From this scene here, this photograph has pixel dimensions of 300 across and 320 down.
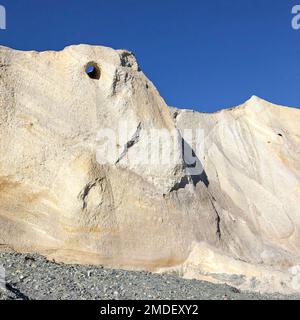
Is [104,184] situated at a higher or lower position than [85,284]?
higher

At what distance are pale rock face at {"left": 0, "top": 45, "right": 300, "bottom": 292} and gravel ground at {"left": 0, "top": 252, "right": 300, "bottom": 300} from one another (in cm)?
89

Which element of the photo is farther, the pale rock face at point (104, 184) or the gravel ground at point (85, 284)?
the pale rock face at point (104, 184)

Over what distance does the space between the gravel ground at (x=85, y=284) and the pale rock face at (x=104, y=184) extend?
34.9 inches

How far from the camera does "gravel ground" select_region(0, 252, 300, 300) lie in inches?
291

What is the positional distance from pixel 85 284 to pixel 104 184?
2.91 m

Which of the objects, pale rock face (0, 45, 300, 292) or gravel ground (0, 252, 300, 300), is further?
pale rock face (0, 45, 300, 292)

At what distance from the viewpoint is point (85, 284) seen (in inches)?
316

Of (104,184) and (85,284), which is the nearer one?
(85,284)

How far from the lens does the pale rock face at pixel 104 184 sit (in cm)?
1012

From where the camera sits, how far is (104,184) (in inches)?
417

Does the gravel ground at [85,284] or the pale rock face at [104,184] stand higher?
the pale rock face at [104,184]

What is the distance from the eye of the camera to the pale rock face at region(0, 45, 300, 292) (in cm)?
1012

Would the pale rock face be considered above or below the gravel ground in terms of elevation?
above
